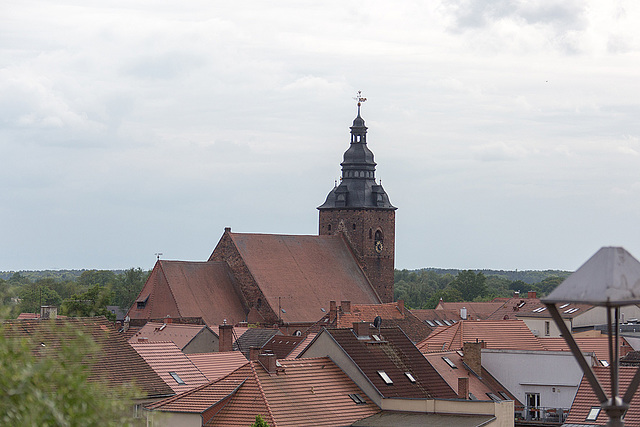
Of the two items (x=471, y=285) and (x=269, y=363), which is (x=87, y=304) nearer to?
(x=269, y=363)

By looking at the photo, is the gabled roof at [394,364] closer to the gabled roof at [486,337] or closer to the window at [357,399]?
the window at [357,399]

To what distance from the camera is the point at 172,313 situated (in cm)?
6938

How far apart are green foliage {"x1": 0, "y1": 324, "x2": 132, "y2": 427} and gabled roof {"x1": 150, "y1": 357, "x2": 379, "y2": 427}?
18700 mm

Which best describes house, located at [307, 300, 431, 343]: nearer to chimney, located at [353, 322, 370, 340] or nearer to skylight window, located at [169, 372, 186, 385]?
chimney, located at [353, 322, 370, 340]

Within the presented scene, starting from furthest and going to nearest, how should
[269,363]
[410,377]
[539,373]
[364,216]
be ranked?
[364,216]
[539,373]
[410,377]
[269,363]

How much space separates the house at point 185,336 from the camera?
56969 mm

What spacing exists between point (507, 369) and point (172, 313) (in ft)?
103

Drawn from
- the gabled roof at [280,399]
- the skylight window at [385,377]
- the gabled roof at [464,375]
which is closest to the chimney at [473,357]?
the gabled roof at [464,375]

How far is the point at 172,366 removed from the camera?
3606 centimetres

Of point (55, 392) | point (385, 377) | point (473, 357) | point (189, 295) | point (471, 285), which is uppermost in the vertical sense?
point (471, 285)

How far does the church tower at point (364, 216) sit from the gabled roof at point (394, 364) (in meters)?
46.8

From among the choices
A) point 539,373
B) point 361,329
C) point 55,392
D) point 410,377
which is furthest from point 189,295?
point 55,392

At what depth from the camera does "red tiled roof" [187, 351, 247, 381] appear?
3984cm

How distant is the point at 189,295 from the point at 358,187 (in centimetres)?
2042
